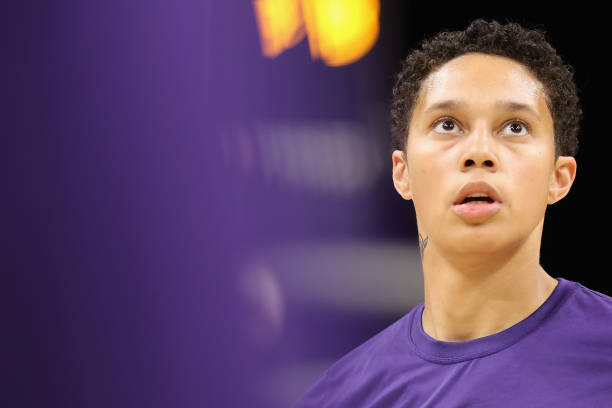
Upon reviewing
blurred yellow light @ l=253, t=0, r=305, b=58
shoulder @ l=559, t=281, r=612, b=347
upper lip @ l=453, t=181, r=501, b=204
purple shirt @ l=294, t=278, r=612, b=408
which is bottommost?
purple shirt @ l=294, t=278, r=612, b=408

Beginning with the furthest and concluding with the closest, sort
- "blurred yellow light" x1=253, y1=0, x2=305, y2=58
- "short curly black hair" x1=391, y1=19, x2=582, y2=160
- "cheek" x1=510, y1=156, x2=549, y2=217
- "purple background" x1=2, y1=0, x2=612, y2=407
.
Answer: "blurred yellow light" x1=253, y1=0, x2=305, y2=58 → "purple background" x1=2, y1=0, x2=612, y2=407 → "short curly black hair" x1=391, y1=19, x2=582, y2=160 → "cheek" x1=510, y1=156, x2=549, y2=217

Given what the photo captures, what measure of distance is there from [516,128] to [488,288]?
0.32 m

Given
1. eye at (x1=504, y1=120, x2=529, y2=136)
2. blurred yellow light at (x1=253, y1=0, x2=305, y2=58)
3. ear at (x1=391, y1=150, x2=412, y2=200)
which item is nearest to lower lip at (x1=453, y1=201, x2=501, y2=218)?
eye at (x1=504, y1=120, x2=529, y2=136)

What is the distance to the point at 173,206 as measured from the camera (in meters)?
1.98

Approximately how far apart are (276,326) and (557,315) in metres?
0.96

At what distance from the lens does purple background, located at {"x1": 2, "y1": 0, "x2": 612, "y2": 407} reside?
73.3 inches

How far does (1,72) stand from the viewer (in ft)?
6.01

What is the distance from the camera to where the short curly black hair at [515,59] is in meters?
1.44

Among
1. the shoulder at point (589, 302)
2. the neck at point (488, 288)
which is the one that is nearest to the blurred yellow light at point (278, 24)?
the neck at point (488, 288)

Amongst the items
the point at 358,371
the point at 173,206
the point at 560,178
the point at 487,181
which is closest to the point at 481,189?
the point at 487,181

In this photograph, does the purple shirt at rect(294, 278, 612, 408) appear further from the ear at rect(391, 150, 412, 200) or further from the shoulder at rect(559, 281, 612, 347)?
the ear at rect(391, 150, 412, 200)

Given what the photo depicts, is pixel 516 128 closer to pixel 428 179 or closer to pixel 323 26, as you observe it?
pixel 428 179

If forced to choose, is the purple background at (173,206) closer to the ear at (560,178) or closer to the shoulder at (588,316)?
the ear at (560,178)

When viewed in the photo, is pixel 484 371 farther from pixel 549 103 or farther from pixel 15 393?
pixel 15 393
